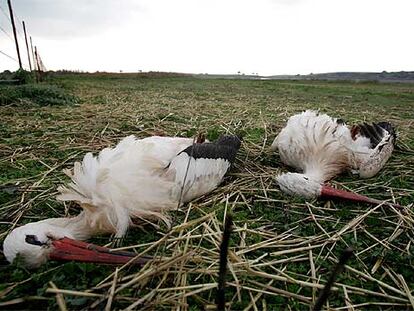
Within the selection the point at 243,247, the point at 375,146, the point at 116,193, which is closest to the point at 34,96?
the point at 116,193

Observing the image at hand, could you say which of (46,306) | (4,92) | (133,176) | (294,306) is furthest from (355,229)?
(4,92)

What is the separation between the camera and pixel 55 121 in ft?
16.3

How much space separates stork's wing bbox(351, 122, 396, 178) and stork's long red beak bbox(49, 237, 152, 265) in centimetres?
206

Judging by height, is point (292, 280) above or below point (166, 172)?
below

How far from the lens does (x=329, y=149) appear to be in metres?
2.87

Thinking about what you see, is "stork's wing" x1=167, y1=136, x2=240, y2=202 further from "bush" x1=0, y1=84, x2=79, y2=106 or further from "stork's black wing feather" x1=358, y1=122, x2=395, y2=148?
"bush" x1=0, y1=84, x2=79, y2=106

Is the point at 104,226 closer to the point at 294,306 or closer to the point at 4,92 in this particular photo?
the point at 294,306

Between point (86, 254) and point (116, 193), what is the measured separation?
1.77ft

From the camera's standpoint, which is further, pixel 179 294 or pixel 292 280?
pixel 292 280

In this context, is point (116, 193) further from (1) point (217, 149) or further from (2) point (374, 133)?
(2) point (374, 133)

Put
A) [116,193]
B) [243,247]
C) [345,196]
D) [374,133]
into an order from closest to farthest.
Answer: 1. [243,247]
2. [116,193]
3. [345,196]
4. [374,133]

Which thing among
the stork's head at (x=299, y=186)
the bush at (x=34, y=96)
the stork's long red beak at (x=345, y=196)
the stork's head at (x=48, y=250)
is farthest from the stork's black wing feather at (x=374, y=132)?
the bush at (x=34, y=96)

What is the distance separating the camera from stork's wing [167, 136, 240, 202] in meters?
2.29

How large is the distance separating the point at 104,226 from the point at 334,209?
57.5 inches
